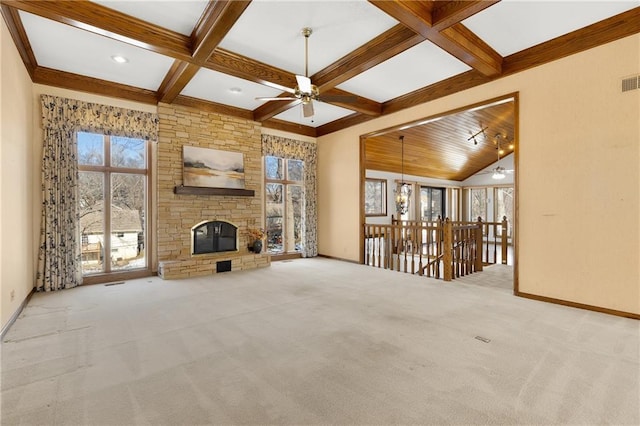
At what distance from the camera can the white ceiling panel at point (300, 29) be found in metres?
3.22

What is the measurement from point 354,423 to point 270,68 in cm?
456

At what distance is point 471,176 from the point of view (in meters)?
12.6

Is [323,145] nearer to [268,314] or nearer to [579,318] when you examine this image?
[268,314]

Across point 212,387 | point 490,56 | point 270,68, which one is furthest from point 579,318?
point 270,68

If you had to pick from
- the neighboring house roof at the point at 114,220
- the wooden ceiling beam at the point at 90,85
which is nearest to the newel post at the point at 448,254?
the neighboring house roof at the point at 114,220

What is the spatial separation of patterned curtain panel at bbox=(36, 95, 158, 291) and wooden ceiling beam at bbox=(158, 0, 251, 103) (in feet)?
5.40

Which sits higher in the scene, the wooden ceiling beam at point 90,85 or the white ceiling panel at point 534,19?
the white ceiling panel at point 534,19

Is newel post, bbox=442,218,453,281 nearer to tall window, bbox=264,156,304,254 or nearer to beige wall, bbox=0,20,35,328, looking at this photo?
tall window, bbox=264,156,304,254

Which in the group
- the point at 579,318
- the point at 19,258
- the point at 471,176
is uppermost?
the point at 471,176

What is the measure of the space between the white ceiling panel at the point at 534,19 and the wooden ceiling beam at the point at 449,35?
0.10 m

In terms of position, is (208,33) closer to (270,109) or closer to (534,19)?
(270,109)

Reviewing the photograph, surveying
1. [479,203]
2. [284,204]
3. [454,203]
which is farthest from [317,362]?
[479,203]

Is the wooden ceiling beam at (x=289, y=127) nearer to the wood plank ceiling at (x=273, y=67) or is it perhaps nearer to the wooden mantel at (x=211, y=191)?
the wood plank ceiling at (x=273, y=67)

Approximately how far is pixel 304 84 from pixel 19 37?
347 cm
